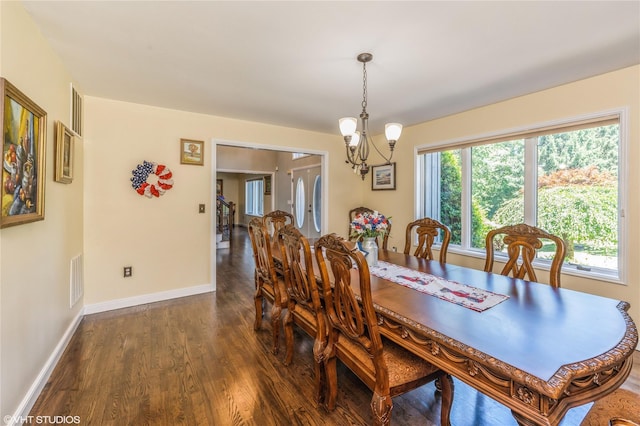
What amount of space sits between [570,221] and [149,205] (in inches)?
178

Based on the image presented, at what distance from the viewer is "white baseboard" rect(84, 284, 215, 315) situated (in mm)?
3066

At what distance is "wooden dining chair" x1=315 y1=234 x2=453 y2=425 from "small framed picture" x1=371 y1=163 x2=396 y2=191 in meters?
3.11

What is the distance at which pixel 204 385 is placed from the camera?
1.87 meters

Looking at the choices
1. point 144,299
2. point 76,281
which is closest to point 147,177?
point 76,281

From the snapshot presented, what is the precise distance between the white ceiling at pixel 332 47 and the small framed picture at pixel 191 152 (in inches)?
22.8

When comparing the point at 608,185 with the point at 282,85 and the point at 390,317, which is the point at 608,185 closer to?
the point at 390,317

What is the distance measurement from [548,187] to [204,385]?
3.56 m

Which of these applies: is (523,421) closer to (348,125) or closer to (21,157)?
(348,125)

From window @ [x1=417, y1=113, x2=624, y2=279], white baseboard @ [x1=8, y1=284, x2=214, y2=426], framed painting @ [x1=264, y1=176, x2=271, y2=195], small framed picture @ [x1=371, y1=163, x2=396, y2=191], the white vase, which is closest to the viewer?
white baseboard @ [x1=8, y1=284, x2=214, y2=426]

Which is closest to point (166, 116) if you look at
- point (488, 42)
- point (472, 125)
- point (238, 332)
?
point (238, 332)

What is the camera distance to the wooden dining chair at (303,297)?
1.60m

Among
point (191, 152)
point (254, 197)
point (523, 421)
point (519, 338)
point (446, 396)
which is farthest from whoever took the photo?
point (254, 197)

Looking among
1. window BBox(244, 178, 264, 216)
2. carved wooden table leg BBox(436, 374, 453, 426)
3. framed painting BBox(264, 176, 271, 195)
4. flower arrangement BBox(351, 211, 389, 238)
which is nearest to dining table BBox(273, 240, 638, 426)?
carved wooden table leg BBox(436, 374, 453, 426)

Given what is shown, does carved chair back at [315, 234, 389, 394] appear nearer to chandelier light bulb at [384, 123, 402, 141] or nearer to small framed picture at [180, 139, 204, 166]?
chandelier light bulb at [384, 123, 402, 141]
